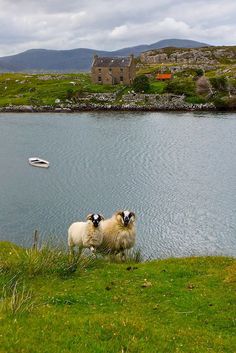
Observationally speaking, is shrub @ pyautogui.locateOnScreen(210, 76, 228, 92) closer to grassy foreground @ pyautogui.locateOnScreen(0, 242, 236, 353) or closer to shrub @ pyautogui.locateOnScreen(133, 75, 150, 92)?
shrub @ pyautogui.locateOnScreen(133, 75, 150, 92)

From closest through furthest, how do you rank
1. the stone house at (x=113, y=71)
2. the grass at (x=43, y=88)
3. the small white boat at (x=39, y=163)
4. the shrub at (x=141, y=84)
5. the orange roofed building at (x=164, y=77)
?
the small white boat at (x=39, y=163), the shrub at (x=141, y=84), the grass at (x=43, y=88), the stone house at (x=113, y=71), the orange roofed building at (x=164, y=77)

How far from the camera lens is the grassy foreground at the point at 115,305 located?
11055mm

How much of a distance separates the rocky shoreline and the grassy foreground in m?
127

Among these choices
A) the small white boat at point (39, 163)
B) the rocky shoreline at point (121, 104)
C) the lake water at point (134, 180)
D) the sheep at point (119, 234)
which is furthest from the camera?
the rocky shoreline at point (121, 104)

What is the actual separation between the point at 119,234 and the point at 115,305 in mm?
8785

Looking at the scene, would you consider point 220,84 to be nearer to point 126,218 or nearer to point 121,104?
point 121,104

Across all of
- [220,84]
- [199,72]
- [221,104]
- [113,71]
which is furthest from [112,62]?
[221,104]

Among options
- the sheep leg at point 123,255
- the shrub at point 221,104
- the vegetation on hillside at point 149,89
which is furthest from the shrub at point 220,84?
the sheep leg at point 123,255

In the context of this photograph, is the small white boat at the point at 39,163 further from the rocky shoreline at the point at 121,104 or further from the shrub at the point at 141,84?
the shrub at the point at 141,84

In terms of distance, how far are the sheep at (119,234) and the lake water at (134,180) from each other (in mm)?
15748

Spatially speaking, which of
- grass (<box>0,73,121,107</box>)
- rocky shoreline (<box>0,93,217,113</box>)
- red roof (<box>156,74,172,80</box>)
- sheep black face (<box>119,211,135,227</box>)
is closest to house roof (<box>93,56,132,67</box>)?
grass (<box>0,73,121,107</box>)

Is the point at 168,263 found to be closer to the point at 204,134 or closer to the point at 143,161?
the point at 143,161

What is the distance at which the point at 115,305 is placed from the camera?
50.0 ft

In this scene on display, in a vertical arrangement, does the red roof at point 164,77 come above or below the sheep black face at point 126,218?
above
